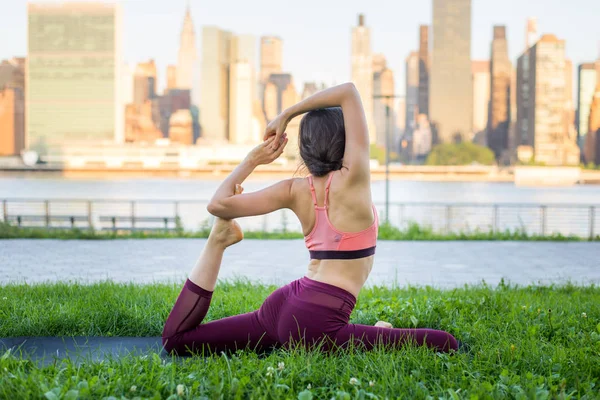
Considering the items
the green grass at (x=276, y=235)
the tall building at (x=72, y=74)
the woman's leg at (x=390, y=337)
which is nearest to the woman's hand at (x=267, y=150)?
the woman's leg at (x=390, y=337)

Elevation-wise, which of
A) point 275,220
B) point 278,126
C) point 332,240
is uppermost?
point 278,126

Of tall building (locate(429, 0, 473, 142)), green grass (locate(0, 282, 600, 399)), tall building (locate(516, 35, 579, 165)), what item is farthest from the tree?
A: green grass (locate(0, 282, 600, 399))

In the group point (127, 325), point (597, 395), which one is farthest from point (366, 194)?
point (127, 325)

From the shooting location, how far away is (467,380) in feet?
9.39

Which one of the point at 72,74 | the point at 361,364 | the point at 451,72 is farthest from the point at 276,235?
the point at 72,74

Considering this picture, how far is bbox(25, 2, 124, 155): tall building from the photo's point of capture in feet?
491

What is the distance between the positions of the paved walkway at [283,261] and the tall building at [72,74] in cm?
13990

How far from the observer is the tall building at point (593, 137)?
13039cm

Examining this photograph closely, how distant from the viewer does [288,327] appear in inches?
122

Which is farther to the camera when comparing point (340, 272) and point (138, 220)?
point (138, 220)

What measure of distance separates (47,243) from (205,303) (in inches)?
346

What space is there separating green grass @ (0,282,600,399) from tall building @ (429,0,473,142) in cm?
13989

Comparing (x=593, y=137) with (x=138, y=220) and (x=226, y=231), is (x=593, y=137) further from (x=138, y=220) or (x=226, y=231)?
(x=226, y=231)

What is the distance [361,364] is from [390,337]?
297 millimetres
